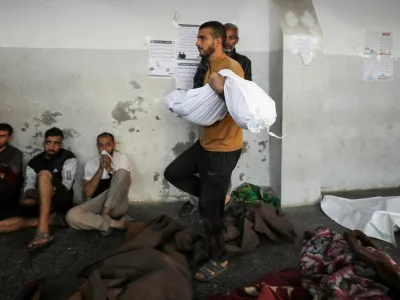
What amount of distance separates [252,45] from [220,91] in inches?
78.4

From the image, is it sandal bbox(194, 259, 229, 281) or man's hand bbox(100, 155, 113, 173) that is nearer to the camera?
sandal bbox(194, 259, 229, 281)

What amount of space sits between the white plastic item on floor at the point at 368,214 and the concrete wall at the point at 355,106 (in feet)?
1.74

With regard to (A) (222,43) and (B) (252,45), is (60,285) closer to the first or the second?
(A) (222,43)

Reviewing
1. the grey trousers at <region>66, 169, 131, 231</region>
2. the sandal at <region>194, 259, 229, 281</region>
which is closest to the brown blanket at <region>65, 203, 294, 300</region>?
the sandal at <region>194, 259, 229, 281</region>

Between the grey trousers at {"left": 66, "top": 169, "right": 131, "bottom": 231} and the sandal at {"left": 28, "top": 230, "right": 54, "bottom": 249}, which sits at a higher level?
the grey trousers at {"left": 66, "top": 169, "right": 131, "bottom": 231}

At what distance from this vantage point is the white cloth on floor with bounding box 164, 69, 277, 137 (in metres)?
1.71

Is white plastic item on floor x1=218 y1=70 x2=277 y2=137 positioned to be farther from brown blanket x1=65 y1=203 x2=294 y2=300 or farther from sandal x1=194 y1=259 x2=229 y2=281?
sandal x1=194 y1=259 x2=229 y2=281

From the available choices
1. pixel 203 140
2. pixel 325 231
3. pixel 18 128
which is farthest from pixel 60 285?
pixel 18 128

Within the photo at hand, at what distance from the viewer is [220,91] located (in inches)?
74.3

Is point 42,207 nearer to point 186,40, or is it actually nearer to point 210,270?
point 210,270

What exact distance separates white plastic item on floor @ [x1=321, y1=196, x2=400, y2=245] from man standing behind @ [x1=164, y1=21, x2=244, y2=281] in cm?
142

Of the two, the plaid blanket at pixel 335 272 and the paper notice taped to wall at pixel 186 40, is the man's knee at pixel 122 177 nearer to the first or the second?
the paper notice taped to wall at pixel 186 40

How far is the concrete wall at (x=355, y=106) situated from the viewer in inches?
151

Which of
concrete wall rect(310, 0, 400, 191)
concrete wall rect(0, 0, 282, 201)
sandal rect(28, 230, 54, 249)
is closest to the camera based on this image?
sandal rect(28, 230, 54, 249)
